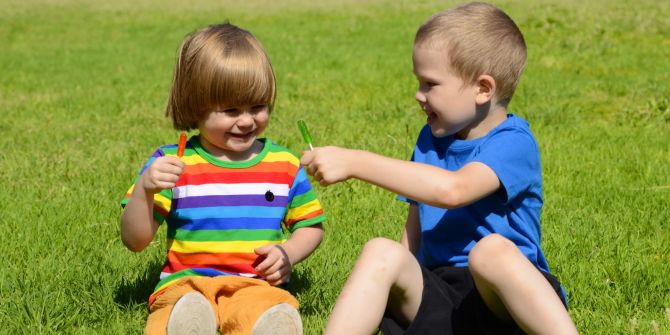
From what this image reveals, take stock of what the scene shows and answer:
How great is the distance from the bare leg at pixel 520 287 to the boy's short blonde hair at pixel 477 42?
1.89ft

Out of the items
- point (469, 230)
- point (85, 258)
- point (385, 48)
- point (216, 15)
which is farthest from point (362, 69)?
point (216, 15)

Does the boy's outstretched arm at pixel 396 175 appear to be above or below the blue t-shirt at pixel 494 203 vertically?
above

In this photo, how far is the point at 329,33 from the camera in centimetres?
1463

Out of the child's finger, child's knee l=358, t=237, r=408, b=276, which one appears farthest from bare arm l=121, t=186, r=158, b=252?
child's knee l=358, t=237, r=408, b=276

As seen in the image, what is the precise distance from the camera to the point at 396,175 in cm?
279

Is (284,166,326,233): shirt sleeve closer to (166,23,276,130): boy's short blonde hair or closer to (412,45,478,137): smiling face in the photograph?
(166,23,276,130): boy's short blonde hair

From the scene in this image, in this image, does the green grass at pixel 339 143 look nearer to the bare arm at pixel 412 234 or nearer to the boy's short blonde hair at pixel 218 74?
the bare arm at pixel 412 234

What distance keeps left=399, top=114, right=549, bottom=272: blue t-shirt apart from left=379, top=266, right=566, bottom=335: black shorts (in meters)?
0.12

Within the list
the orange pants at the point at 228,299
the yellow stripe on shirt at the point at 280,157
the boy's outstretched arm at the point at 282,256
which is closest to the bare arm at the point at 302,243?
the boy's outstretched arm at the point at 282,256

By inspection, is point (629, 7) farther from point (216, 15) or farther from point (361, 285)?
point (361, 285)

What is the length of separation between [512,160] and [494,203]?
0.18 metres

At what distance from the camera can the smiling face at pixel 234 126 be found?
3.42 meters

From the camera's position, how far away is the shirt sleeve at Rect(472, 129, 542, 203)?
2920 millimetres

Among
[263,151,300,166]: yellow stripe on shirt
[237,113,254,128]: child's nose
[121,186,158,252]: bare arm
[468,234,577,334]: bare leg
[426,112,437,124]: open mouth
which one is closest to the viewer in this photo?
[468,234,577,334]: bare leg
